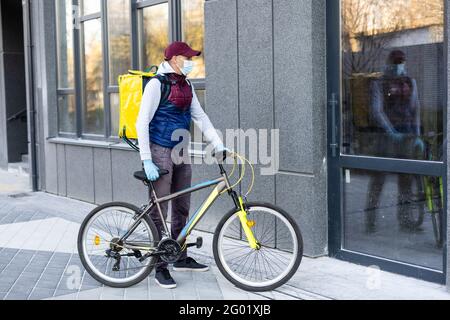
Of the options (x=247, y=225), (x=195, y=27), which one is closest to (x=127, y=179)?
(x=195, y=27)

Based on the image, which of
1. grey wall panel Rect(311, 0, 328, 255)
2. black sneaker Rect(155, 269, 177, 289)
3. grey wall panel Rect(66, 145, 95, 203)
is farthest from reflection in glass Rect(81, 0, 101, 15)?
black sneaker Rect(155, 269, 177, 289)

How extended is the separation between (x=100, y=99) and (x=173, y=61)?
4759 mm

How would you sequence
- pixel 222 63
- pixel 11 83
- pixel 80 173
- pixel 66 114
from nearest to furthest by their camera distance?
pixel 222 63, pixel 80 173, pixel 66 114, pixel 11 83

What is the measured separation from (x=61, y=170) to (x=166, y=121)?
5523 millimetres

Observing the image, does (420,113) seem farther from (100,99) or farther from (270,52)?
(100,99)

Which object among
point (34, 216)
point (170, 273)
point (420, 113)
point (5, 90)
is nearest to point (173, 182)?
point (170, 273)

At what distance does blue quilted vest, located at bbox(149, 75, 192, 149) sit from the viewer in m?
5.21

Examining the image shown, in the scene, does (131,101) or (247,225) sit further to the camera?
(131,101)

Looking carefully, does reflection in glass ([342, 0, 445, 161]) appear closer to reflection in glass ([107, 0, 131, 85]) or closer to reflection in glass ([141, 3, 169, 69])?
reflection in glass ([141, 3, 169, 69])

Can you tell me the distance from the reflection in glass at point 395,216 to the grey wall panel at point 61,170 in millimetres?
5705

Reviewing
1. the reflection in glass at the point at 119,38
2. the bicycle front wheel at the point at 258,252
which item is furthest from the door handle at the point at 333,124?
the reflection in glass at the point at 119,38

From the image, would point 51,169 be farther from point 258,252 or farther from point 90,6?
point 258,252

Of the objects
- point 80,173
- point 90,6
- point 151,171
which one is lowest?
point 80,173

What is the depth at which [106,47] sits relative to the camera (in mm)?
9383
